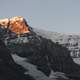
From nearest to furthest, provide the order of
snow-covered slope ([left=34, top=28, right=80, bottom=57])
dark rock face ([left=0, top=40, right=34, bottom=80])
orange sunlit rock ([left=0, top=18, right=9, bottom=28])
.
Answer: dark rock face ([left=0, top=40, right=34, bottom=80]) < orange sunlit rock ([left=0, top=18, right=9, bottom=28]) < snow-covered slope ([left=34, top=28, right=80, bottom=57])

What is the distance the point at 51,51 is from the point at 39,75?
422 inches

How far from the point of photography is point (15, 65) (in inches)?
1336

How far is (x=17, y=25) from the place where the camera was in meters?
41.6

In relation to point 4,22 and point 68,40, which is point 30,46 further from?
point 68,40

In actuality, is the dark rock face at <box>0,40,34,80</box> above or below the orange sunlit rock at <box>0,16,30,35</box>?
below

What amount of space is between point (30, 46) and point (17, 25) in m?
3.67

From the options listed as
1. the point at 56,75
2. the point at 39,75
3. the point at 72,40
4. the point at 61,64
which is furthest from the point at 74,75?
the point at 72,40

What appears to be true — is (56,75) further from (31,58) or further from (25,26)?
(25,26)

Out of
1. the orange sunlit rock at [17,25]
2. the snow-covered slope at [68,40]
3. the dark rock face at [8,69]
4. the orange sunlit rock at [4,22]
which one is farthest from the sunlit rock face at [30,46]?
the snow-covered slope at [68,40]

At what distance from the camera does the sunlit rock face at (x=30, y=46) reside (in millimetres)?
38719

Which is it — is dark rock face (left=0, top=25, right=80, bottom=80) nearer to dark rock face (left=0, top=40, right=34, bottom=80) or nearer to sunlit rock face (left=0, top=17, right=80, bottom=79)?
sunlit rock face (left=0, top=17, right=80, bottom=79)

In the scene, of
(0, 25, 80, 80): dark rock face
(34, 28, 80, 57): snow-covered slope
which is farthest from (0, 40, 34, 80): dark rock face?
(34, 28, 80, 57): snow-covered slope

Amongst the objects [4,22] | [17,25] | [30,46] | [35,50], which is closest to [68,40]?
[17,25]

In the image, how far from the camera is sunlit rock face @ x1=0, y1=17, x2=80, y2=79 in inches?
1524
